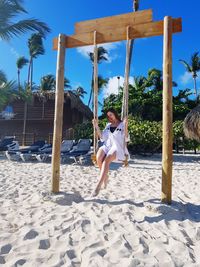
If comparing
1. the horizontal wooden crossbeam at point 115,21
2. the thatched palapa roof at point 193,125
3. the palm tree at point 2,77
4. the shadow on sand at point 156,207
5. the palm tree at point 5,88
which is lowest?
the shadow on sand at point 156,207

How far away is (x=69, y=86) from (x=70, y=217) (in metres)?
36.0

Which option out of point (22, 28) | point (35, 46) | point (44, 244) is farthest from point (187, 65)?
point (44, 244)

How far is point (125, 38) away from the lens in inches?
194

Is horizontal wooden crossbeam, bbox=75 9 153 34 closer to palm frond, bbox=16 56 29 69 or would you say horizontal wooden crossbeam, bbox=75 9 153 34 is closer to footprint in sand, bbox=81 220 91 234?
footprint in sand, bbox=81 220 91 234

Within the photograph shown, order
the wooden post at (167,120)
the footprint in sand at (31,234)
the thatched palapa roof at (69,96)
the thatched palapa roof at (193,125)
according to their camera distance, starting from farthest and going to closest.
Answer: the thatched palapa roof at (69,96) → the thatched palapa roof at (193,125) → the wooden post at (167,120) → the footprint in sand at (31,234)

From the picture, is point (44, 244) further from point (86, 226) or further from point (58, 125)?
point (58, 125)

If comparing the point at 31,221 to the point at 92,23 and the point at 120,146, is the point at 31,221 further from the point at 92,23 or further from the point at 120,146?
the point at 92,23

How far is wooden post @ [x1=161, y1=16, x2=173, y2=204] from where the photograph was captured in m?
4.50

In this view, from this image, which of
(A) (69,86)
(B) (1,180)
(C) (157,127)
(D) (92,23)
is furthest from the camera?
(A) (69,86)

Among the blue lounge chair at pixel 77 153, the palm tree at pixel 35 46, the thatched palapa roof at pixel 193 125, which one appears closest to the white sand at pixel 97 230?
the thatched palapa roof at pixel 193 125

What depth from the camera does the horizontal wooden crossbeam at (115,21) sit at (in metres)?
4.84

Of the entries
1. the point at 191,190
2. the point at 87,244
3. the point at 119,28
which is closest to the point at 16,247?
the point at 87,244

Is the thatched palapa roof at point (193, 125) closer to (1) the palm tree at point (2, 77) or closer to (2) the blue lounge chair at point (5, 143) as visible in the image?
(2) the blue lounge chair at point (5, 143)

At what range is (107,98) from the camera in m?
32.2
